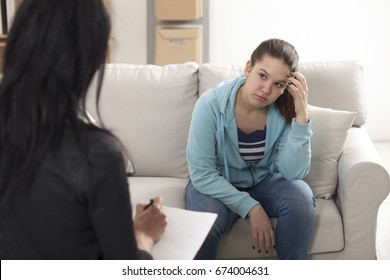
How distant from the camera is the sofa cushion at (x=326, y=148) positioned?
2207 mm

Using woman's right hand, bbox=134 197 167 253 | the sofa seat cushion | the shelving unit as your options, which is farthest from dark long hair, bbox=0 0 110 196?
the shelving unit

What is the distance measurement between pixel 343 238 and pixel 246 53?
2494 mm

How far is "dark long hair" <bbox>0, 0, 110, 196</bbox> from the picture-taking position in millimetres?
1001

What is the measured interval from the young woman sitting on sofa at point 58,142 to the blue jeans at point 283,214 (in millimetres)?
882

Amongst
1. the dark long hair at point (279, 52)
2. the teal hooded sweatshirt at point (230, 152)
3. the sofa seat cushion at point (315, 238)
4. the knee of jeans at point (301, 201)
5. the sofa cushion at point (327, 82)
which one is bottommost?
the sofa seat cushion at point (315, 238)

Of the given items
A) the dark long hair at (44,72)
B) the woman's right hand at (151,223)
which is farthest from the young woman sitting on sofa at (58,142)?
the woman's right hand at (151,223)

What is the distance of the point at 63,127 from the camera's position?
1.03 metres

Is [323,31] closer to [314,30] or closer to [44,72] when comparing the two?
[314,30]

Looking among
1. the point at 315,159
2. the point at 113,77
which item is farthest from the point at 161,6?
the point at 315,159

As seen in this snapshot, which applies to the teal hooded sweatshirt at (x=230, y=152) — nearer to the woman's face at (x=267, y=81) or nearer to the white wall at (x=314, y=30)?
the woman's face at (x=267, y=81)

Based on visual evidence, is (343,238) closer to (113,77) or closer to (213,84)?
(213,84)

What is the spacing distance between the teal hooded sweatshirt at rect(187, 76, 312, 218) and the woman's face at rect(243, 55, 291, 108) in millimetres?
103

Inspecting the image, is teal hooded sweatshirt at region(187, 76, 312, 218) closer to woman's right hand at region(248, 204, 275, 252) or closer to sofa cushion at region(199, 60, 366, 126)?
woman's right hand at region(248, 204, 275, 252)
